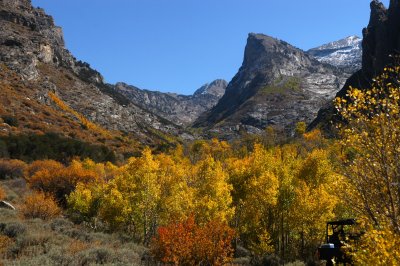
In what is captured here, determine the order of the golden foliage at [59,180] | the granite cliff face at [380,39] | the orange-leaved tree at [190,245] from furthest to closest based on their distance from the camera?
the granite cliff face at [380,39] → the golden foliage at [59,180] → the orange-leaved tree at [190,245]

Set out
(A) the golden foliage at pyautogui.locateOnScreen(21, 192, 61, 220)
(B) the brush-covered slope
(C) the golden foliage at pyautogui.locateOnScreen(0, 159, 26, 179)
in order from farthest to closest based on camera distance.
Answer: (B) the brush-covered slope
(C) the golden foliage at pyautogui.locateOnScreen(0, 159, 26, 179)
(A) the golden foliage at pyautogui.locateOnScreen(21, 192, 61, 220)

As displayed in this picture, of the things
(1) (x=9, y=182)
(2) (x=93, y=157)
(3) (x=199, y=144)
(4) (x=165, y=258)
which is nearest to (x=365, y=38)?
(3) (x=199, y=144)

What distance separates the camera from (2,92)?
96.5 m

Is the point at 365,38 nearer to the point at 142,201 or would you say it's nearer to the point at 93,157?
the point at 93,157

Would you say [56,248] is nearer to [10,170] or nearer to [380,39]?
[10,170]

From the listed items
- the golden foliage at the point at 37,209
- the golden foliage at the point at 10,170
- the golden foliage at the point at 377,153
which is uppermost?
the golden foliage at the point at 10,170

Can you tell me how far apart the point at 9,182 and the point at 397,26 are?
120 m

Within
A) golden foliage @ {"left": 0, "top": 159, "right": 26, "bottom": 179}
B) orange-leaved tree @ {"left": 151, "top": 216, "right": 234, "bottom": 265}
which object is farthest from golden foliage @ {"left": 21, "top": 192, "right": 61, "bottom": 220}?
golden foliage @ {"left": 0, "top": 159, "right": 26, "bottom": 179}

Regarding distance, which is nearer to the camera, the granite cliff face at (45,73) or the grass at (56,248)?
A: the grass at (56,248)

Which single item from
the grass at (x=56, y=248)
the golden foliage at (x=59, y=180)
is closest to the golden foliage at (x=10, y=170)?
the golden foliage at (x=59, y=180)

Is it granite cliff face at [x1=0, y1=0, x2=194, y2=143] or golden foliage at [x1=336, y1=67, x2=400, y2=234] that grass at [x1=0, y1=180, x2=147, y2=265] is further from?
granite cliff face at [x1=0, y1=0, x2=194, y2=143]

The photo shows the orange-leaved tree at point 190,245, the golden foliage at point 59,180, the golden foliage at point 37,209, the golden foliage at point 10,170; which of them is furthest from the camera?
the golden foliage at point 10,170

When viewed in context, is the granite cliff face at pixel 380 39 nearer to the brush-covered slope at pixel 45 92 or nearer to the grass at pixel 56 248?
the brush-covered slope at pixel 45 92

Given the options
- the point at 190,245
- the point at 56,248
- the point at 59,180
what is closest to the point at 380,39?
the point at 59,180
